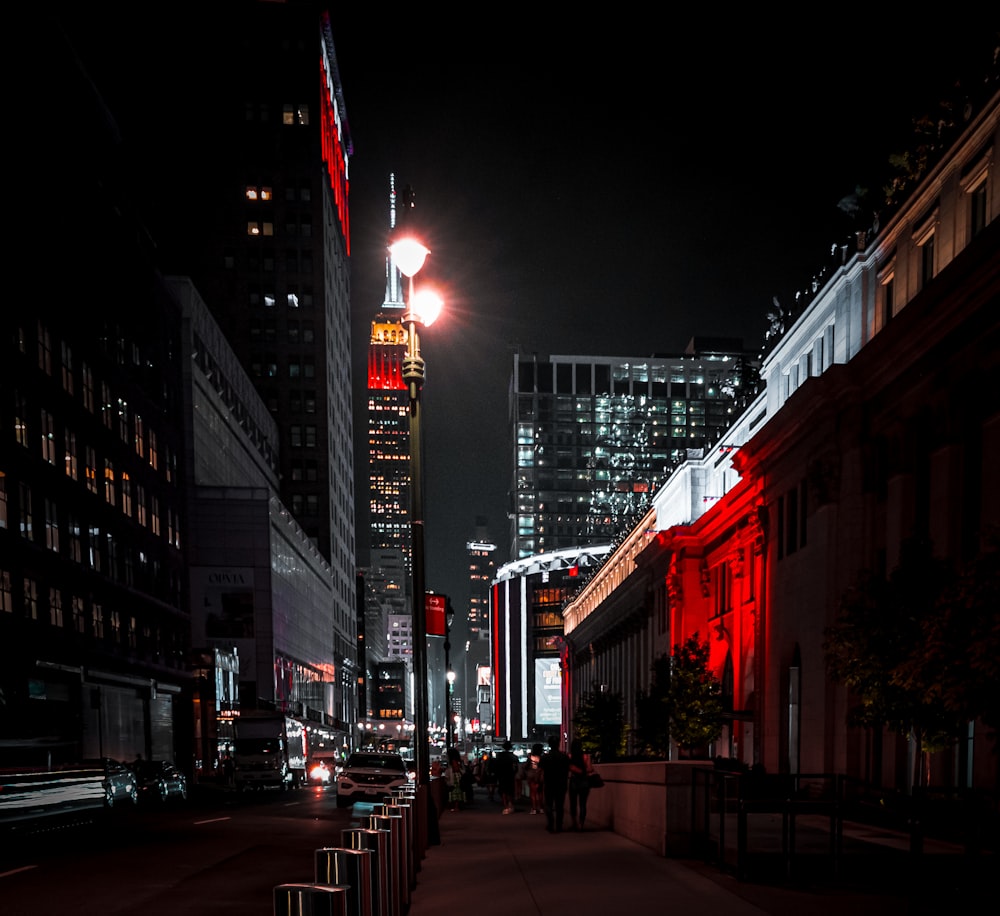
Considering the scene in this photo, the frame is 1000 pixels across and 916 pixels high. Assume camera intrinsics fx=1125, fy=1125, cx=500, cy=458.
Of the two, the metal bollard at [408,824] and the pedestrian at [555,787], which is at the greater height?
the metal bollard at [408,824]

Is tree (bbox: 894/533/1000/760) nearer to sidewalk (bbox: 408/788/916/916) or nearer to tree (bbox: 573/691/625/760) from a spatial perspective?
sidewalk (bbox: 408/788/916/916)

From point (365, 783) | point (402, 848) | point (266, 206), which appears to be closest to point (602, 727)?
point (365, 783)

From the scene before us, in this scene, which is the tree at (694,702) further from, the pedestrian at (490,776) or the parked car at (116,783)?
the parked car at (116,783)

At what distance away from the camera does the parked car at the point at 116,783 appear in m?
31.0

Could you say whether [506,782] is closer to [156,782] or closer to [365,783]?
[365,783]

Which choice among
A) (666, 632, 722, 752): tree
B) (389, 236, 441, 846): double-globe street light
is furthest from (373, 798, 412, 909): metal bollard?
(666, 632, 722, 752): tree

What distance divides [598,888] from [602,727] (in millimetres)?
49115

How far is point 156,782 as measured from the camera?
39.8m

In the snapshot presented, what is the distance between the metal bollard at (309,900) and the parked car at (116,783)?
27.7 meters

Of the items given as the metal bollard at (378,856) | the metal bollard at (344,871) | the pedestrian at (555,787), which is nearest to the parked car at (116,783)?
the pedestrian at (555,787)

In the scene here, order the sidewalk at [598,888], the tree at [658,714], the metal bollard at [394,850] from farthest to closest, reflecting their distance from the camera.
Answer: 1. the tree at [658,714]
2. the sidewalk at [598,888]
3. the metal bollard at [394,850]

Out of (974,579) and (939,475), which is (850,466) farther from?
(974,579)

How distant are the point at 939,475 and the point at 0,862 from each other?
826 inches

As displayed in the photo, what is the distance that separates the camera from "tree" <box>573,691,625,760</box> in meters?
59.8
